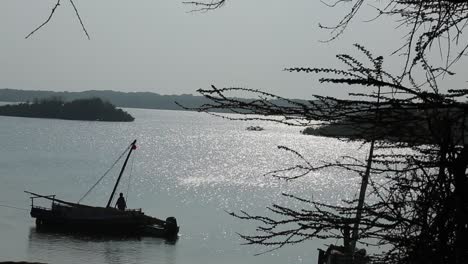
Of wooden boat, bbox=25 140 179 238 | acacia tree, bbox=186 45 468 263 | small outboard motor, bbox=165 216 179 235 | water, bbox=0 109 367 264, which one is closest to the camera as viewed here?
acacia tree, bbox=186 45 468 263

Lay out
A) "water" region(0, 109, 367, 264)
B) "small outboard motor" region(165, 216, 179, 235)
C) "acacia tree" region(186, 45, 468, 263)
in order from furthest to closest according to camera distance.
Result: "small outboard motor" region(165, 216, 179, 235)
"water" region(0, 109, 367, 264)
"acacia tree" region(186, 45, 468, 263)

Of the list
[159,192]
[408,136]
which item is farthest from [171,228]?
[408,136]

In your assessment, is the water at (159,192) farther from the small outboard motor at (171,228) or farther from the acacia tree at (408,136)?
the acacia tree at (408,136)

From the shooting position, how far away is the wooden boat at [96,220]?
1778 inches

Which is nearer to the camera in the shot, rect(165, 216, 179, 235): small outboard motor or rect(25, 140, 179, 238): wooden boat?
rect(165, 216, 179, 235): small outboard motor

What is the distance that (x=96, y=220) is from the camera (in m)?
46.1

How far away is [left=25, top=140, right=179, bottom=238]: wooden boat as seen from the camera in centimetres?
4516

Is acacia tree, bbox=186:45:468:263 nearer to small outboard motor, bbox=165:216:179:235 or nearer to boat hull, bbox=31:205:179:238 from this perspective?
small outboard motor, bbox=165:216:179:235

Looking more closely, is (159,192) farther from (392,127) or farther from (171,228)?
(392,127)

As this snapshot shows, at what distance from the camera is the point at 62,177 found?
7075 centimetres

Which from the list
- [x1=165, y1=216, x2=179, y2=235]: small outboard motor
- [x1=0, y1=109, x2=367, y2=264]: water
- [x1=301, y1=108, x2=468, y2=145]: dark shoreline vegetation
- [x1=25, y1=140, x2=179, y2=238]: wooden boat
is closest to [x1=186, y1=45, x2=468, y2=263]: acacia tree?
[x1=301, y1=108, x2=468, y2=145]: dark shoreline vegetation

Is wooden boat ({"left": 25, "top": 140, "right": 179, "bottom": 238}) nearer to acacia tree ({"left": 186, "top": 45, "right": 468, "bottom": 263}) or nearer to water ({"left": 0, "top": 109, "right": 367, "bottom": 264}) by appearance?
water ({"left": 0, "top": 109, "right": 367, "bottom": 264})

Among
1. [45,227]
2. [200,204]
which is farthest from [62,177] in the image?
[45,227]

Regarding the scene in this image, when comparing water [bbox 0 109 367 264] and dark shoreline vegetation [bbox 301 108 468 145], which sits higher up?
dark shoreline vegetation [bbox 301 108 468 145]
